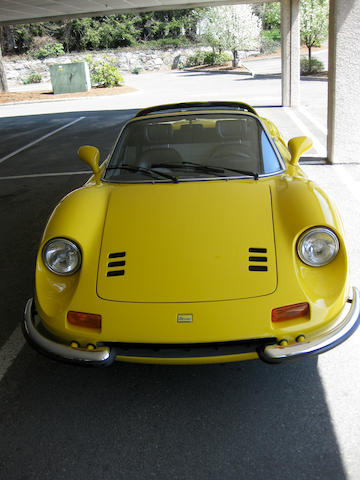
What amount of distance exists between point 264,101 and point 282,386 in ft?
54.1

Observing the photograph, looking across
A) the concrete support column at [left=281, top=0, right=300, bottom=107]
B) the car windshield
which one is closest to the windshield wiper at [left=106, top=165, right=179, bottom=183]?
the car windshield

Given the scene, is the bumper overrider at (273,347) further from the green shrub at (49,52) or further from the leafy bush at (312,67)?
the green shrub at (49,52)

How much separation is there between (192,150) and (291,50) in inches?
540

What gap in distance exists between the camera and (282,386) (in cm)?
277

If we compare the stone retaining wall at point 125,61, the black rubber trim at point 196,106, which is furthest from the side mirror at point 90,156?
the stone retaining wall at point 125,61

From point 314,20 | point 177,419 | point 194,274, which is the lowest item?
point 177,419

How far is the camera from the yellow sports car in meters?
2.45

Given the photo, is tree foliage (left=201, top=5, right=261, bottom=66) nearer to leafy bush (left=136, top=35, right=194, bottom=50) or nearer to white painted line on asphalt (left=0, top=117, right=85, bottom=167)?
leafy bush (left=136, top=35, right=194, bottom=50)

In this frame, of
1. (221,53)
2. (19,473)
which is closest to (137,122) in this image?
(19,473)

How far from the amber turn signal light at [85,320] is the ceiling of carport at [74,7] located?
17.1m

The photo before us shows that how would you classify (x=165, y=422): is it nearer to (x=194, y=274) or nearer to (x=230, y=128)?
(x=194, y=274)

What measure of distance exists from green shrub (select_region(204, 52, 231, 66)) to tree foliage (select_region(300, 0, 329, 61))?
1385cm

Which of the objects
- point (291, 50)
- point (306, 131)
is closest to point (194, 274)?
point (306, 131)

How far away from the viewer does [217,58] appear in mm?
46750
